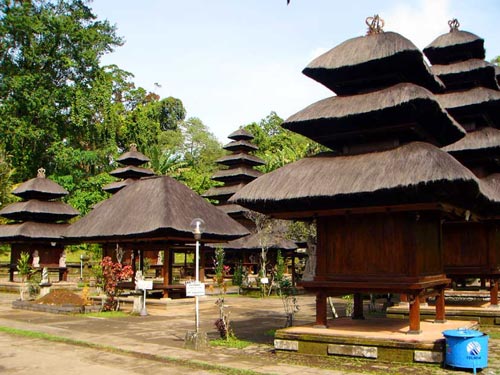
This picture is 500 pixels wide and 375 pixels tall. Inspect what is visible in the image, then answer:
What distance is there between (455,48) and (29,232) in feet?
79.0

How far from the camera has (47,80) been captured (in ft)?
168

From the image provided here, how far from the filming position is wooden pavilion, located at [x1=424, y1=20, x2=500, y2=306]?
17.6 meters

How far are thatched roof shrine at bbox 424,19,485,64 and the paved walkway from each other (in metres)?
10.5

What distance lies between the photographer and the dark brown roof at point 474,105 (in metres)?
18.3

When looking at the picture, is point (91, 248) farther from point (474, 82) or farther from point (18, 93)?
point (474, 82)

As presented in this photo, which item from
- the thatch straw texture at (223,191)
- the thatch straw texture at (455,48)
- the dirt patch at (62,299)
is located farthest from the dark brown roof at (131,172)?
the thatch straw texture at (455,48)

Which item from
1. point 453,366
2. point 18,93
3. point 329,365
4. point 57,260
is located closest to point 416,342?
point 453,366

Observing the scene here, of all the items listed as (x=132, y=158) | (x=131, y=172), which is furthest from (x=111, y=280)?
(x=131, y=172)

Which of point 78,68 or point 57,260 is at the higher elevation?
point 78,68

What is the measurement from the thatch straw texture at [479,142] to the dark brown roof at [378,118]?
3.95 metres

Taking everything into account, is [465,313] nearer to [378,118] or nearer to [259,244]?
[378,118]

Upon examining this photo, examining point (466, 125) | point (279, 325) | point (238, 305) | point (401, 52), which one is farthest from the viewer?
point (238, 305)

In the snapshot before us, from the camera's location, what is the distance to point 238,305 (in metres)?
24.6

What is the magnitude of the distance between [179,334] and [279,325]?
352 centimetres
